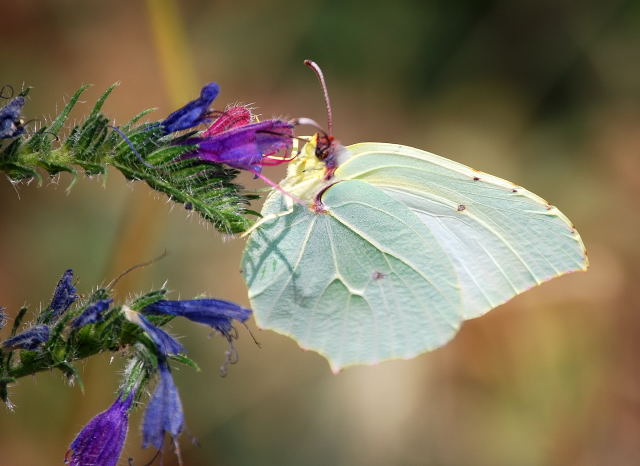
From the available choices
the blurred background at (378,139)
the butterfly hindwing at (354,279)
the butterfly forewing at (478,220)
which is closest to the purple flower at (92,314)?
the butterfly hindwing at (354,279)

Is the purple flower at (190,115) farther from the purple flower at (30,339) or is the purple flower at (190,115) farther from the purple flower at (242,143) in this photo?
the purple flower at (30,339)

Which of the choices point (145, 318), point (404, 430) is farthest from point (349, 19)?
point (145, 318)

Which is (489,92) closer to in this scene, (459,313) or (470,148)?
(470,148)

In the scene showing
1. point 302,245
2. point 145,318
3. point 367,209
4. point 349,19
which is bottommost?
point 145,318

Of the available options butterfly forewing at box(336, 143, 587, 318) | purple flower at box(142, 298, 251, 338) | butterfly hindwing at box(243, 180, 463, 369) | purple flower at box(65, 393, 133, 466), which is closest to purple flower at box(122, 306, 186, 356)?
purple flower at box(142, 298, 251, 338)

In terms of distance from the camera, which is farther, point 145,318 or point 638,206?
point 638,206

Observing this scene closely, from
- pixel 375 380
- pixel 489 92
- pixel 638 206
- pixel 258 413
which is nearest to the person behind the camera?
pixel 258 413

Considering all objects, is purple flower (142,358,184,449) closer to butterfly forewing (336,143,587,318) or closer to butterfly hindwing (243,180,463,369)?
butterfly hindwing (243,180,463,369)
